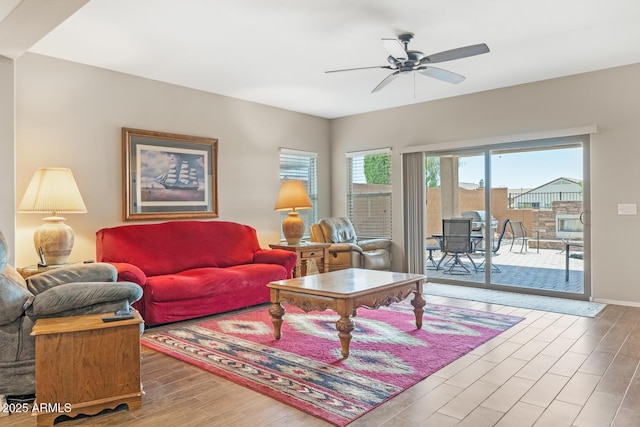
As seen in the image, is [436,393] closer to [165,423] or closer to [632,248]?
[165,423]

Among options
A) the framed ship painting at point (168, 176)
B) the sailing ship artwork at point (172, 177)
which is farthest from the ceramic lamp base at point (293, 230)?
the sailing ship artwork at point (172, 177)

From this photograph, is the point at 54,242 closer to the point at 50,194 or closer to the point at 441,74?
the point at 50,194

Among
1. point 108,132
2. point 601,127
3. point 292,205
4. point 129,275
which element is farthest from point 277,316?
point 601,127

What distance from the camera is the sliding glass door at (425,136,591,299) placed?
5.12 meters

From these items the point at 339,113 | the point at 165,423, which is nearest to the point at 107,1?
the point at 165,423

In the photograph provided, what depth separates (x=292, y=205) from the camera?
557 centimetres

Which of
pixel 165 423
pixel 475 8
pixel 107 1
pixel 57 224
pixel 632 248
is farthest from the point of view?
pixel 632 248

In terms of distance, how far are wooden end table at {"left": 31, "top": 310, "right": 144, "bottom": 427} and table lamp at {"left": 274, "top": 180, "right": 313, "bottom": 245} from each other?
325 cm

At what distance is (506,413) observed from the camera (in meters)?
2.28

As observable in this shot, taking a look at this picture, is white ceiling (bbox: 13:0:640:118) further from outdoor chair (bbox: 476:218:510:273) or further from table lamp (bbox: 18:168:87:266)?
outdoor chair (bbox: 476:218:510:273)

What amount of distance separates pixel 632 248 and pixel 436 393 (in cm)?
351

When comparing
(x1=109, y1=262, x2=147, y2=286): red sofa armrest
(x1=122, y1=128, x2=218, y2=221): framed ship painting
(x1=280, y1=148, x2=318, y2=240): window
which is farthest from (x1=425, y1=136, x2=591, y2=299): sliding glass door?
(x1=109, y1=262, x2=147, y2=286): red sofa armrest

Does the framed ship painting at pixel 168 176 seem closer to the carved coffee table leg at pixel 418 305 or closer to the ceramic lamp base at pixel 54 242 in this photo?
the ceramic lamp base at pixel 54 242

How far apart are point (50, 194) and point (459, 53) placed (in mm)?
3559
